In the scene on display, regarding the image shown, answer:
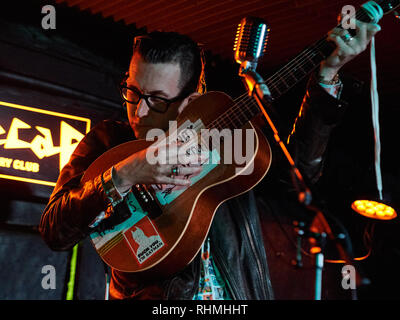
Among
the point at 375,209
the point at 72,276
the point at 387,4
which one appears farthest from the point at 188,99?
the point at 375,209

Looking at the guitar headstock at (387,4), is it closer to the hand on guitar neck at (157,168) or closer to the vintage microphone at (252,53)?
the vintage microphone at (252,53)

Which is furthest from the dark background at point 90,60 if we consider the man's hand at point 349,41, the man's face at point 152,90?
the man's hand at point 349,41

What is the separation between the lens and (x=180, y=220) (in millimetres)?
1815

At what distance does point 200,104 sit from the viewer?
2.08 metres

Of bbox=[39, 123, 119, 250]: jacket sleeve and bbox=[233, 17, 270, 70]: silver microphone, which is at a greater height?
bbox=[233, 17, 270, 70]: silver microphone

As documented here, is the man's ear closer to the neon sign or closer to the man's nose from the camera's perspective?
the man's nose

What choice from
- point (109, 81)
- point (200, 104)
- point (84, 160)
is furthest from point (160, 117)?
point (109, 81)

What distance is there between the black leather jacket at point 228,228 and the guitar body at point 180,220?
0.07 m

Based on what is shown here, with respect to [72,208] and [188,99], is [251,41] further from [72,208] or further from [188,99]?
[72,208]

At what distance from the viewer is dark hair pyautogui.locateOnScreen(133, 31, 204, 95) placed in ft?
7.32

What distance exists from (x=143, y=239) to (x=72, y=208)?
0.31 meters

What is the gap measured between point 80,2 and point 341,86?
2.62 metres

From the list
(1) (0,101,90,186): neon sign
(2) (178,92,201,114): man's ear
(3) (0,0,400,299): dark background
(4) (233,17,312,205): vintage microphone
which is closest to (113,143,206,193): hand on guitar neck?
(4) (233,17,312,205): vintage microphone

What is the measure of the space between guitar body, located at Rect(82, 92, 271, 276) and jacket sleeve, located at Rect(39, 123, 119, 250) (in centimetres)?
13
